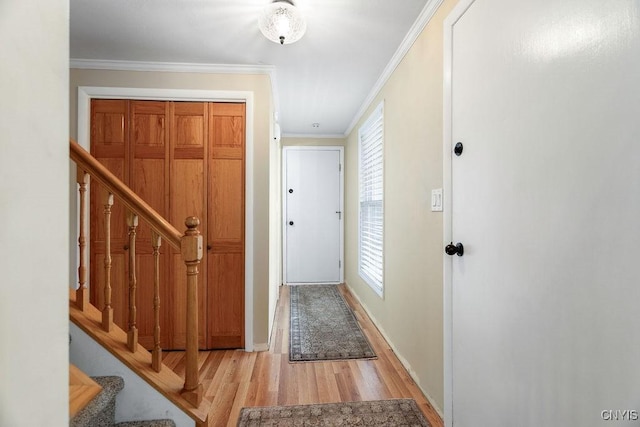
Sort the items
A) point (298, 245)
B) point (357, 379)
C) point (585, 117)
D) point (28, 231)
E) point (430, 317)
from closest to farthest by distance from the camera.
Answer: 1. point (28, 231)
2. point (585, 117)
3. point (430, 317)
4. point (357, 379)
5. point (298, 245)

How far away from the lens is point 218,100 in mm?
2467

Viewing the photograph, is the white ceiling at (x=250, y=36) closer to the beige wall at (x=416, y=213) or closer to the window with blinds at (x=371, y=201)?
the beige wall at (x=416, y=213)

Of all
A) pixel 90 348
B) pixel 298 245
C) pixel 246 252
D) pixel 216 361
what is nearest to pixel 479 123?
pixel 246 252

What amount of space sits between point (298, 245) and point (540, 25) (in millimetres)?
3860

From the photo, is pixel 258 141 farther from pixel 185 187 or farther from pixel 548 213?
pixel 548 213

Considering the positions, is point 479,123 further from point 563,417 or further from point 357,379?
point 357,379

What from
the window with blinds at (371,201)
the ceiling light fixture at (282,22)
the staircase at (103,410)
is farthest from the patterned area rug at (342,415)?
the ceiling light fixture at (282,22)

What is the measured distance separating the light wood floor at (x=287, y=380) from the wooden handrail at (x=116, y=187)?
3.37 feet

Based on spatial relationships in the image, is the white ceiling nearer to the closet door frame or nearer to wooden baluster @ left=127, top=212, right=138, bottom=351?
the closet door frame

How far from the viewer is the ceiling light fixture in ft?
5.48

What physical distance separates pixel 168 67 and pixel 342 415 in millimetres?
2761

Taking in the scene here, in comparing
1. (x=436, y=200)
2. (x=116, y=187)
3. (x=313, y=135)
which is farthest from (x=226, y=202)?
(x=313, y=135)

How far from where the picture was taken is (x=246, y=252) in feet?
8.09

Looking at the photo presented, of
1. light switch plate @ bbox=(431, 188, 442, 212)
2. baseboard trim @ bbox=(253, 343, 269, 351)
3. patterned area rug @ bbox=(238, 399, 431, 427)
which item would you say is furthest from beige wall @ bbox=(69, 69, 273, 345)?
light switch plate @ bbox=(431, 188, 442, 212)
